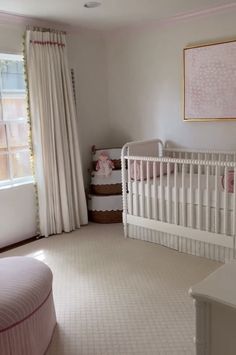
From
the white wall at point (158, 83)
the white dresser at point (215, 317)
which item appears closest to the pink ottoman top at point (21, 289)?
the white dresser at point (215, 317)

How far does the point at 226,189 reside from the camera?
115 inches

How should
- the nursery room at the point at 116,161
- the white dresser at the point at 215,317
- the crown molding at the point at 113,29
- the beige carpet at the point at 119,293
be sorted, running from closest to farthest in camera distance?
the white dresser at the point at 215,317 < the beige carpet at the point at 119,293 < the nursery room at the point at 116,161 < the crown molding at the point at 113,29

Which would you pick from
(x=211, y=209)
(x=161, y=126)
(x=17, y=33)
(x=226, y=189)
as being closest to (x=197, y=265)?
(x=211, y=209)

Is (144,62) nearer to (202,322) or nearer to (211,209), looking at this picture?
(211,209)

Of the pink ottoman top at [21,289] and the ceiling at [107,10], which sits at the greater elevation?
the ceiling at [107,10]

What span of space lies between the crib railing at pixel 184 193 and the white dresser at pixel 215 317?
6.00 ft

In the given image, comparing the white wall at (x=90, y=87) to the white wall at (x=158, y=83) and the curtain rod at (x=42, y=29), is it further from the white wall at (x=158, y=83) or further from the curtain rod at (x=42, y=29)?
the curtain rod at (x=42, y=29)

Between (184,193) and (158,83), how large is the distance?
1521 millimetres

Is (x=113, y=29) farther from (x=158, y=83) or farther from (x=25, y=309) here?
(x=25, y=309)

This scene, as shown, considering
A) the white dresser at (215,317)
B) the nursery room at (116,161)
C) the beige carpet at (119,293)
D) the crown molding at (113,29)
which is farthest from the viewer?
the crown molding at (113,29)

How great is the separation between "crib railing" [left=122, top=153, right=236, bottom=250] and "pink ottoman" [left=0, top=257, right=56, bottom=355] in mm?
1491

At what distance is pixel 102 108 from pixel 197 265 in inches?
94.0

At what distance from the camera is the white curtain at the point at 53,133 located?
11.9ft

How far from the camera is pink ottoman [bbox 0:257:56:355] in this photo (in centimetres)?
177
